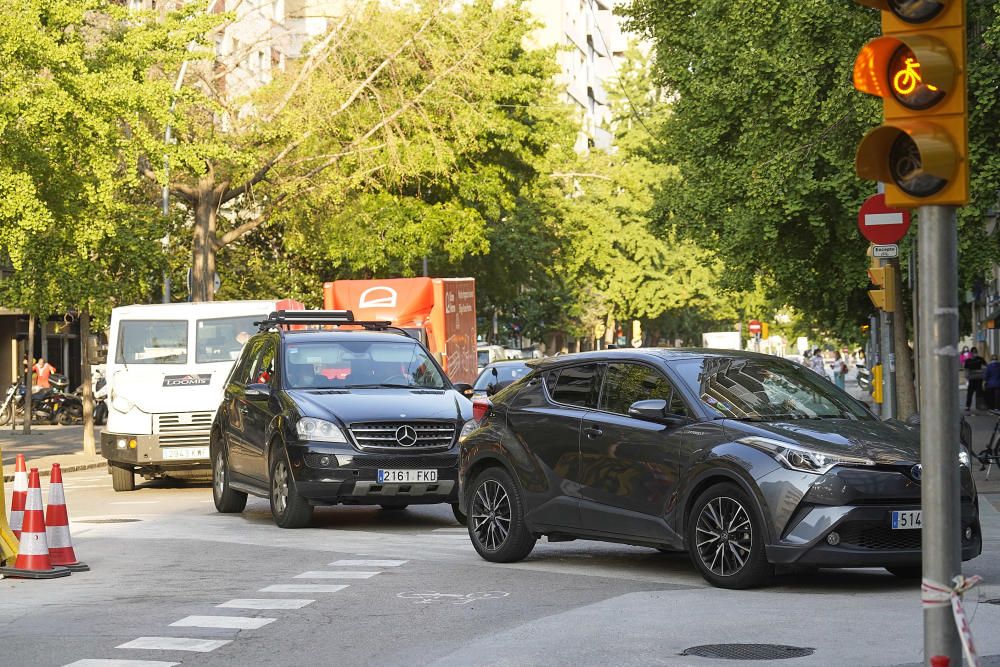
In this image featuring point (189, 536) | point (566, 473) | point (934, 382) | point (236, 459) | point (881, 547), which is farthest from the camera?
point (236, 459)

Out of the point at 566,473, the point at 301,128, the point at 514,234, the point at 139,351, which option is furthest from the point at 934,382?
the point at 514,234

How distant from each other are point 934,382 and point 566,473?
6.67 meters

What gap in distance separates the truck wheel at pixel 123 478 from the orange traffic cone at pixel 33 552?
30.4 ft

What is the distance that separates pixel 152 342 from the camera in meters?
22.7

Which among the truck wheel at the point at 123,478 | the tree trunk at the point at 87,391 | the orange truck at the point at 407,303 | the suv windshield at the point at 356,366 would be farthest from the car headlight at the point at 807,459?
the orange truck at the point at 407,303

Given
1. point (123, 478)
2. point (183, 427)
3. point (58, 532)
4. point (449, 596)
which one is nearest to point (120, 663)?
point (449, 596)

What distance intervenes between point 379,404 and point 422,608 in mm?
5823

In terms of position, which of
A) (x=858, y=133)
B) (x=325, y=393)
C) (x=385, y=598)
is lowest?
(x=385, y=598)

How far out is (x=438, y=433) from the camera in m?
16.1

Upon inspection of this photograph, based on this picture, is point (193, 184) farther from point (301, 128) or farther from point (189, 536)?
point (189, 536)

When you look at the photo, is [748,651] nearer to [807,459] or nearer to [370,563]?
[807,459]

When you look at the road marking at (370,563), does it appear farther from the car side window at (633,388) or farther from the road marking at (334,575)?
the car side window at (633,388)

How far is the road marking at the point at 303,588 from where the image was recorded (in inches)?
448

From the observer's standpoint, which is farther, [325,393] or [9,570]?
[325,393]
